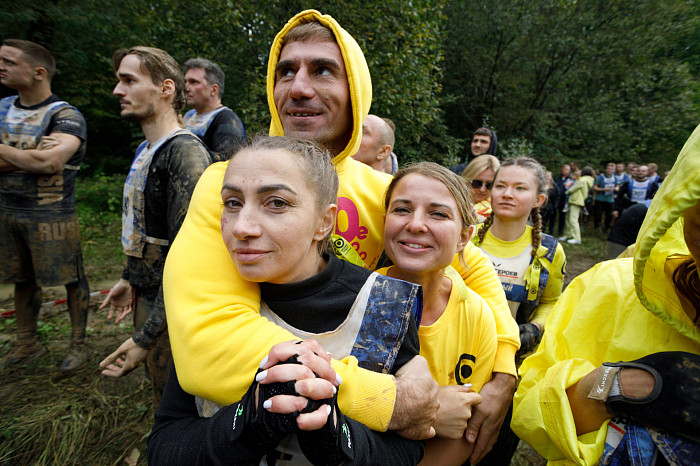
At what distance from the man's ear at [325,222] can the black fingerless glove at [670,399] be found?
1019 millimetres

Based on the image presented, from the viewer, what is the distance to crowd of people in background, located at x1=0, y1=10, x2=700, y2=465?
0.93 metres

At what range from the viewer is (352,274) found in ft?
3.94

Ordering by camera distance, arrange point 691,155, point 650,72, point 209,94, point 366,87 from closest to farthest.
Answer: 1. point 691,155
2. point 366,87
3. point 209,94
4. point 650,72

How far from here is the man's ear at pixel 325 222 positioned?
4.03ft

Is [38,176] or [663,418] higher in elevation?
[38,176]

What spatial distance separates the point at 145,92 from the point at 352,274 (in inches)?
74.0

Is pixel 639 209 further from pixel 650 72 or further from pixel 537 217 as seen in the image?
pixel 650 72

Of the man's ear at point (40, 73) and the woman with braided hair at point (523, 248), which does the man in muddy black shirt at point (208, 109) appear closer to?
the man's ear at point (40, 73)

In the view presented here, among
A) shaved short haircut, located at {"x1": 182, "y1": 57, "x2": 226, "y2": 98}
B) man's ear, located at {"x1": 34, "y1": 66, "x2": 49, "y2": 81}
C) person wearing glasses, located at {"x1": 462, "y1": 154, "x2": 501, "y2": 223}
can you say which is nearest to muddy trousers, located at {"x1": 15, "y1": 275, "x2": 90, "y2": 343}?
man's ear, located at {"x1": 34, "y1": 66, "x2": 49, "y2": 81}

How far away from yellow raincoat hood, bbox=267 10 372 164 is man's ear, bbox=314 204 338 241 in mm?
406

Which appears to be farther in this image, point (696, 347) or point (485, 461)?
point (485, 461)

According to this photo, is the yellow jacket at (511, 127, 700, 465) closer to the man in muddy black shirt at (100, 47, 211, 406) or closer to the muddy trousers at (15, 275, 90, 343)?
the man in muddy black shirt at (100, 47, 211, 406)

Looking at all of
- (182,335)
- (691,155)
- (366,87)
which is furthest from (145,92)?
(691,155)

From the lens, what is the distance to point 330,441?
0.84 m
